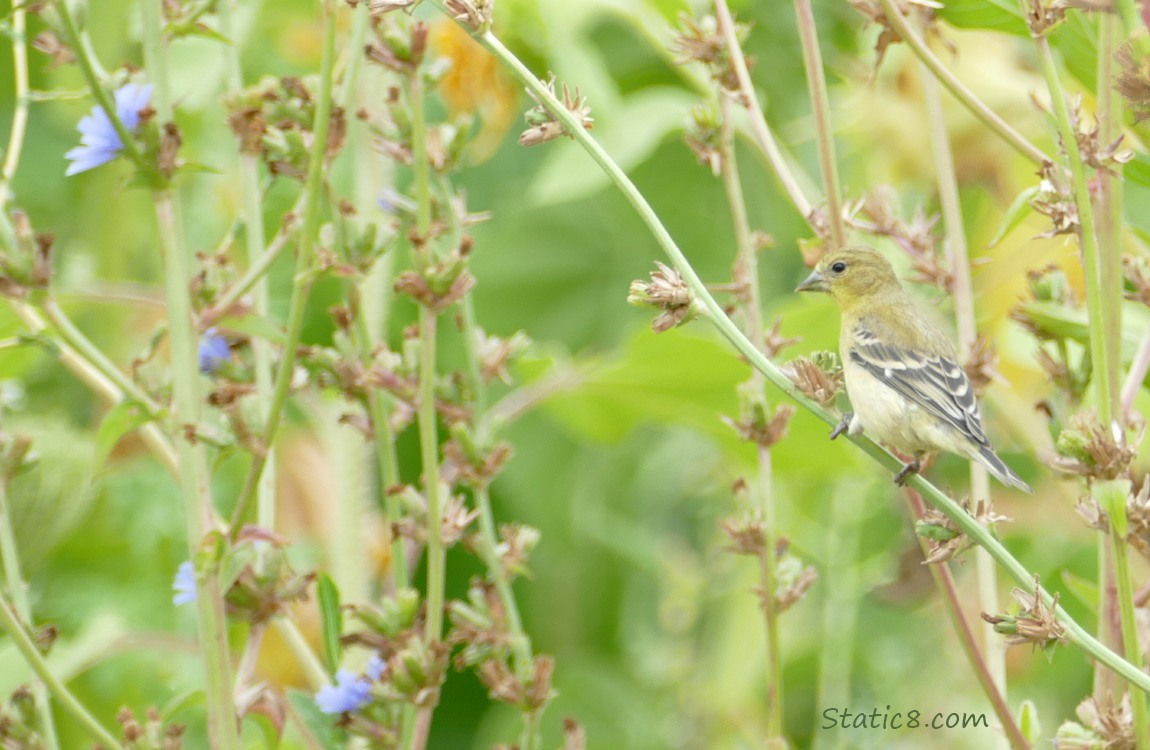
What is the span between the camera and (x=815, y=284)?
1315mm

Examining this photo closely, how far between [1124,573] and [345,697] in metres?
0.54

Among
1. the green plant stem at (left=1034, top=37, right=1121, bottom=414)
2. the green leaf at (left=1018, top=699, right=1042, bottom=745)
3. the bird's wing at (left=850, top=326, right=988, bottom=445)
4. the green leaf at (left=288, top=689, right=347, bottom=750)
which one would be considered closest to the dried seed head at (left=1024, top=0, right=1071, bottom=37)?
the green plant stem at (left=1034, top=37, right=1121, bottom=414)

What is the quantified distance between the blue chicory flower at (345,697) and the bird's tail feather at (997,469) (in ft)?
1.65

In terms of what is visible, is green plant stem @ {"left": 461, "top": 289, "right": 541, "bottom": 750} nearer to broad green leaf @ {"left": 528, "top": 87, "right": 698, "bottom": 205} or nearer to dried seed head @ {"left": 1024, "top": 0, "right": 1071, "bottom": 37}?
dried seed head @ {"left": 1024, "top": 0, "right": 1071, "bottom": 37}

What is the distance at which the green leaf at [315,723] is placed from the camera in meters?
1.01

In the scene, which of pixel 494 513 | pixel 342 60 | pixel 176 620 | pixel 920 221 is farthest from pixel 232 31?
pixel 494 513

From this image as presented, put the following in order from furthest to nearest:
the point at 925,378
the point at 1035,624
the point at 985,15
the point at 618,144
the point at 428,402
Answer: the point at 618,144 < the point at 925,378 < the point at 985,15 < the point at 428,402 < the point at 1035,624

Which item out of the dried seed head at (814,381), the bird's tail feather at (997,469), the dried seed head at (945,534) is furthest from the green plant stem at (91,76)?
the bird's tail feather at (997,469)

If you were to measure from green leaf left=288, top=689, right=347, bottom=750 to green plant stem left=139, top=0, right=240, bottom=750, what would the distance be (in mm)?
115

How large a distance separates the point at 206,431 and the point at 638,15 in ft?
2.85

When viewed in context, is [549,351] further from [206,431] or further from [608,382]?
[206,431]

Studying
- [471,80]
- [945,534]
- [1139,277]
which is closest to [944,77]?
[1139,277]

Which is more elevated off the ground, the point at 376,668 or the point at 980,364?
the point at 980,364

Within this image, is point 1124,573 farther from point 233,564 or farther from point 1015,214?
point 233,564
